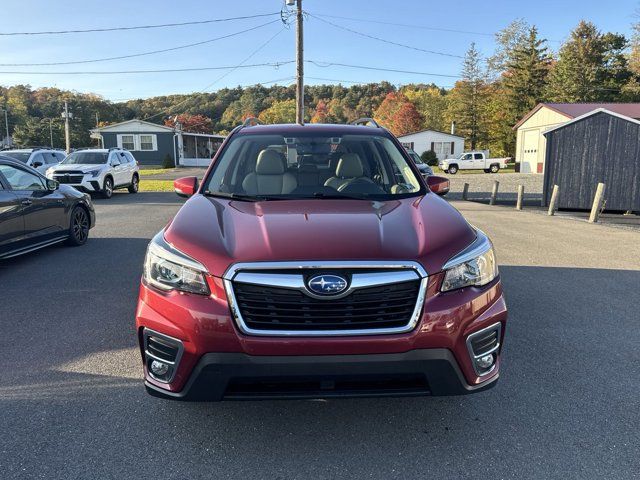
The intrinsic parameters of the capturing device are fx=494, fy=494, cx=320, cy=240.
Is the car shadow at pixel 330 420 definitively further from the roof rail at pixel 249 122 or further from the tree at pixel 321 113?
the tree at pixel 321 113

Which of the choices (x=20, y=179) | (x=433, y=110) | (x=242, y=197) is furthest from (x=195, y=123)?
(x=242, y=197)

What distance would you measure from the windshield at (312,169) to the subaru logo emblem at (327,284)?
1.26 m

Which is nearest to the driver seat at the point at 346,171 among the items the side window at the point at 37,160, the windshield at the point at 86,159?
the windshield at the point at 86,159

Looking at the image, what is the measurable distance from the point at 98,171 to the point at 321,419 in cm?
1633

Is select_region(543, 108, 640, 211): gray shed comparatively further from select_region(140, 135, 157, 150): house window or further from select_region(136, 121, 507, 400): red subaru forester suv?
select_region(140, 135, 157, 150): house window

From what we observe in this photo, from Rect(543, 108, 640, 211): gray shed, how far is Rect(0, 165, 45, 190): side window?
14.0 metres

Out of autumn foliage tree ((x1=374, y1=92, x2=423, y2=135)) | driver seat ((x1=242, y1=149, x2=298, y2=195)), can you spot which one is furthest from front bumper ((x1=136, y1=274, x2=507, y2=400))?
A: autumn foliage tree ((x1=374, y1=92, x2=423, y2=135))

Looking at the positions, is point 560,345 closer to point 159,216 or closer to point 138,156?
point 159,216

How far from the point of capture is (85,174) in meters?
16.6

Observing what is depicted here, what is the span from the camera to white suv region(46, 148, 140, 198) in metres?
16.5

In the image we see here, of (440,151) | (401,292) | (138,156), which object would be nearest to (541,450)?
(401,292)

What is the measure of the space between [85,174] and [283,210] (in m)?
15.6

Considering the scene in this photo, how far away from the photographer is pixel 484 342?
102 inches

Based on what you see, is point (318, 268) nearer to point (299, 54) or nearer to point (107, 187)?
point (107, 187)
